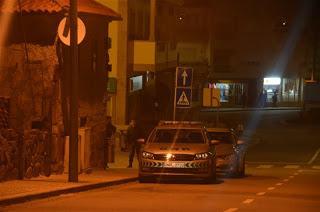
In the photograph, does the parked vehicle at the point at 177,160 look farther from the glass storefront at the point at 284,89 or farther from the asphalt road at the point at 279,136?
the glass storefront at the point at 284,89

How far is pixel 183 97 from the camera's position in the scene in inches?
1107

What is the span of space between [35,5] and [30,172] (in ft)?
15.5

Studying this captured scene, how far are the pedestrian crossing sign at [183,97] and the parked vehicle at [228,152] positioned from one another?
1.31 meters

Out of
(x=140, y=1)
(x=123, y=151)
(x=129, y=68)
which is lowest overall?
(x=123, y=151)

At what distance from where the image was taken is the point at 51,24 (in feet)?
77.8

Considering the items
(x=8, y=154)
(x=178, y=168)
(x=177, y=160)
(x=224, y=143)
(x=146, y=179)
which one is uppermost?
(x=8, y=154)

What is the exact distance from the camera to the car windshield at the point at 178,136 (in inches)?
939

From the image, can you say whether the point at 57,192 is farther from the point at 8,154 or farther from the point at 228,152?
the point at 228,152

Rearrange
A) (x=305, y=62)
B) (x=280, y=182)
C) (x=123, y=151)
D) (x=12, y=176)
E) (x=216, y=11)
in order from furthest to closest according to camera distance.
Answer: (x=305, y=62), (x=216, y=11), (x=123, y=151), (x=280, y=182), (x=12, y=176)

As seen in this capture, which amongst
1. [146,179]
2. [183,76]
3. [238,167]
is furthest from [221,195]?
[183,76]

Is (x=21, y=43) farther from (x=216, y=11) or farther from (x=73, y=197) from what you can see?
(x=216, y=11)

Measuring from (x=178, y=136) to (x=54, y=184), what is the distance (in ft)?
17.4

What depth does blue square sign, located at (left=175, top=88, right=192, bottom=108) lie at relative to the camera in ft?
92.1

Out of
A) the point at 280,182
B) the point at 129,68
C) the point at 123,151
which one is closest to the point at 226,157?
the point at 280,182
